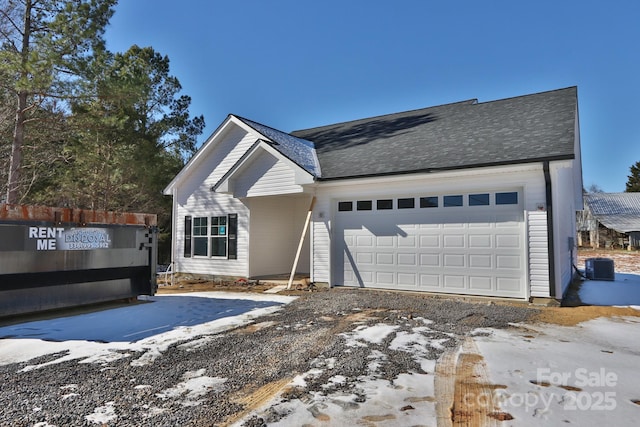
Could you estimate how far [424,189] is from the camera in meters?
9.38

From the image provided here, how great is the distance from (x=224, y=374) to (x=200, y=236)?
33.5 ft

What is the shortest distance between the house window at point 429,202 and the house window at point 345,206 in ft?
6.69

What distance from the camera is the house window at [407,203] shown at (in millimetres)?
9586

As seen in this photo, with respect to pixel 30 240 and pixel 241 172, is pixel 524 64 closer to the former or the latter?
pixel 241 172

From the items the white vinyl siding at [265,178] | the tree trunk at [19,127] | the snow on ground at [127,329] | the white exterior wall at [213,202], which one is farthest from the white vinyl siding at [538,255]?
the tree trunk at [19,127]

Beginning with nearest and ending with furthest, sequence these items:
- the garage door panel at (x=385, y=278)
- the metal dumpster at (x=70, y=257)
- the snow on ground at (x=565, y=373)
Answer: the snow on ground at (x=565, y=373) → the metal dumpster at (x=70, y=257) → the garage door panel at (x=385, y=278)

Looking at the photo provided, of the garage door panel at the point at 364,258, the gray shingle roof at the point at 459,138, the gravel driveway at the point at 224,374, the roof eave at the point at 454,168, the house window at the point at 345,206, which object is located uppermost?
the gray shingle roof at the point at 459,138

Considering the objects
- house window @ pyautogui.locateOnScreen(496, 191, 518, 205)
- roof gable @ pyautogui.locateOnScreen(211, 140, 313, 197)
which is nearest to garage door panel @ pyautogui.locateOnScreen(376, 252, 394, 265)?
roof gable @ pyautogui.locateOnScreen(211, 140, 313, 197)

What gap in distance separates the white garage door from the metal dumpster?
5.14 metres

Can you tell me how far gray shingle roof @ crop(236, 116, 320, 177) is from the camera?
36.1 feet

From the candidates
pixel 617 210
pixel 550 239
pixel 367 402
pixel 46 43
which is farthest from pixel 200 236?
pixel 617 210

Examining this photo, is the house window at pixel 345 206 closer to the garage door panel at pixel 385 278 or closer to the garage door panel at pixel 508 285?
the garage door panel at pixel 385 278

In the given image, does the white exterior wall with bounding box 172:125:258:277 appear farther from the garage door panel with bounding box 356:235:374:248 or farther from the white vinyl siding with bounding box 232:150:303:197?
the garage door panel with bounding box 356:235:374:248

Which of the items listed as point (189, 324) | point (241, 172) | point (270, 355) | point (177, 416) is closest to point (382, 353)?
point (270, 355)
